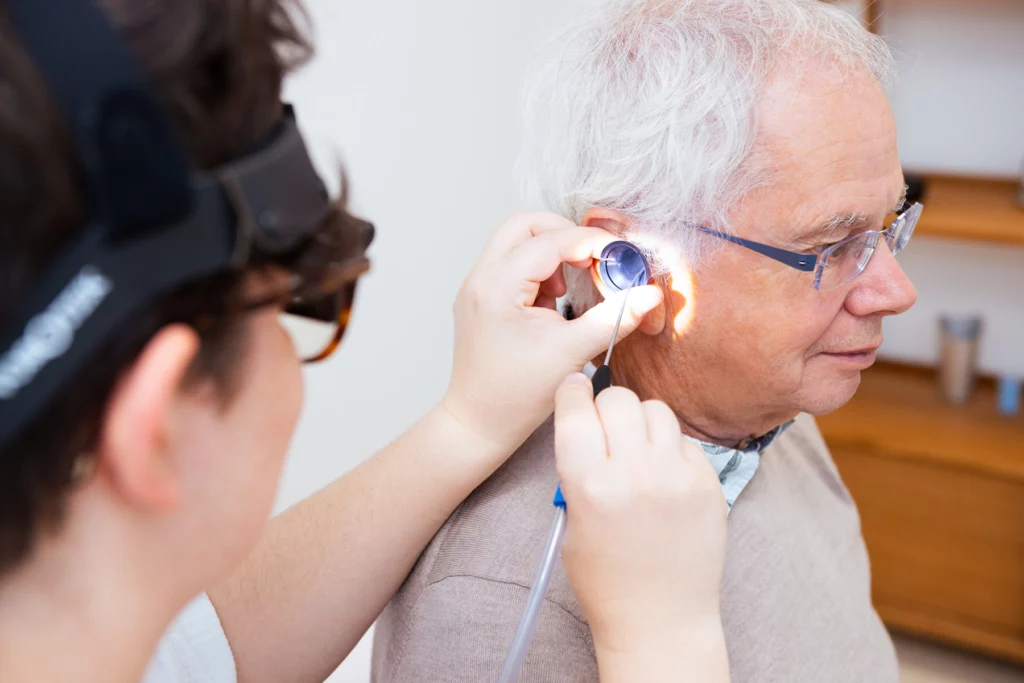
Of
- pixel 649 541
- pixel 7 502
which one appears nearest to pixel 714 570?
pixel 649 541

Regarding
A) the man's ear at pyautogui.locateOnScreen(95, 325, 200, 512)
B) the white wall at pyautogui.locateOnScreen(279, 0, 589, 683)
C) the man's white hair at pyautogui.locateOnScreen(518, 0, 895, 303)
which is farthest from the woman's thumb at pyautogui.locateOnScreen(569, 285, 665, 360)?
the white wall at pyautogui.locateOnScreen(279, 0, 589, 683)

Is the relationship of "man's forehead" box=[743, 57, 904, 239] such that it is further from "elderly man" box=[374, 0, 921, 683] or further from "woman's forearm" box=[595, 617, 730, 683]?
"woman's forearm" box=[595, 617, 730, 683]

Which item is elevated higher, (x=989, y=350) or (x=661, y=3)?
(x=661, y=3)

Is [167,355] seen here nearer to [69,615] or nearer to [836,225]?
[69,615]

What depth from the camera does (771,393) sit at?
113 cm

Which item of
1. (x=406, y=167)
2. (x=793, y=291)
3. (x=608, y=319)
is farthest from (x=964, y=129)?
(x=608, y=319)

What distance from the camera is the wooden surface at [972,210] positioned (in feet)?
6.80

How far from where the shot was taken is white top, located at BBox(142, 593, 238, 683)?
953mm

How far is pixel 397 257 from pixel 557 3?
913 millimetres

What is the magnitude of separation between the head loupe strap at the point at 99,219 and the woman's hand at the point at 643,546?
41 cm

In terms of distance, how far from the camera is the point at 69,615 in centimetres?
56

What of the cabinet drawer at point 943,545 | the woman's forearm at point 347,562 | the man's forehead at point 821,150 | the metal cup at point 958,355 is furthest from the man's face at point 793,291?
the metal cup at point 958,355

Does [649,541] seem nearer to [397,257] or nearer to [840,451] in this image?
[397,257]

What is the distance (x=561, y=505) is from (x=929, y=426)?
1825 mm
